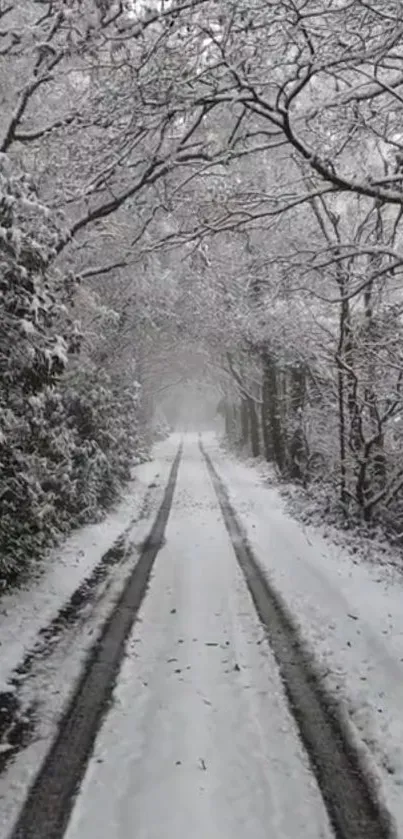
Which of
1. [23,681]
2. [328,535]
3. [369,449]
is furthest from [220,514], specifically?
[23,681]

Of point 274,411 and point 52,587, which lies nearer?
point 52,587

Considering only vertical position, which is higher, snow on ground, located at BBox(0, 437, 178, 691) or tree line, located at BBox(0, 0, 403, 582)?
tree line, located at BBox(0, 0, 403, 582)

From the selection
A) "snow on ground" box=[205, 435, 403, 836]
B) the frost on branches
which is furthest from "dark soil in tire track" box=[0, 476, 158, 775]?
Result: "snow on ground" box=[205, 435, 403, 836]

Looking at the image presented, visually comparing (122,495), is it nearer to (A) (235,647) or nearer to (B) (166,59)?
(A) (235,647)

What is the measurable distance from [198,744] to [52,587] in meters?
5.36

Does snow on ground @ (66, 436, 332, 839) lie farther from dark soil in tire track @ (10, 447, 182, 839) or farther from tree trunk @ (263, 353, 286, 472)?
tree trunk @ (263, 353, 286, 472)

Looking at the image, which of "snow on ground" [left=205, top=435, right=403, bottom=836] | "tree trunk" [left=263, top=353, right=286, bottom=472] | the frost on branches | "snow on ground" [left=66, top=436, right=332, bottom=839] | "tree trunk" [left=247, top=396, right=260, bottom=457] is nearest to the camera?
"snow on ground" [left=66, top=436, right=332, bottom=839]

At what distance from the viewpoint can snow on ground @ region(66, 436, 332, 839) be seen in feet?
13.8

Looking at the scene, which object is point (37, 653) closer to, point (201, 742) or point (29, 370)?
point (201, 742)

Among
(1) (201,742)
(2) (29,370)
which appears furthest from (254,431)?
(1) (201,742)

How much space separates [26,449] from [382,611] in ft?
19.7

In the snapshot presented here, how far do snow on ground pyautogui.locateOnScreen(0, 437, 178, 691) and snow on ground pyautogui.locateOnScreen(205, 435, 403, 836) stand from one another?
10.0ft

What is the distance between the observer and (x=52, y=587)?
33.1 ft

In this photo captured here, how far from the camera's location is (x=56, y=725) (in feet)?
18.1
